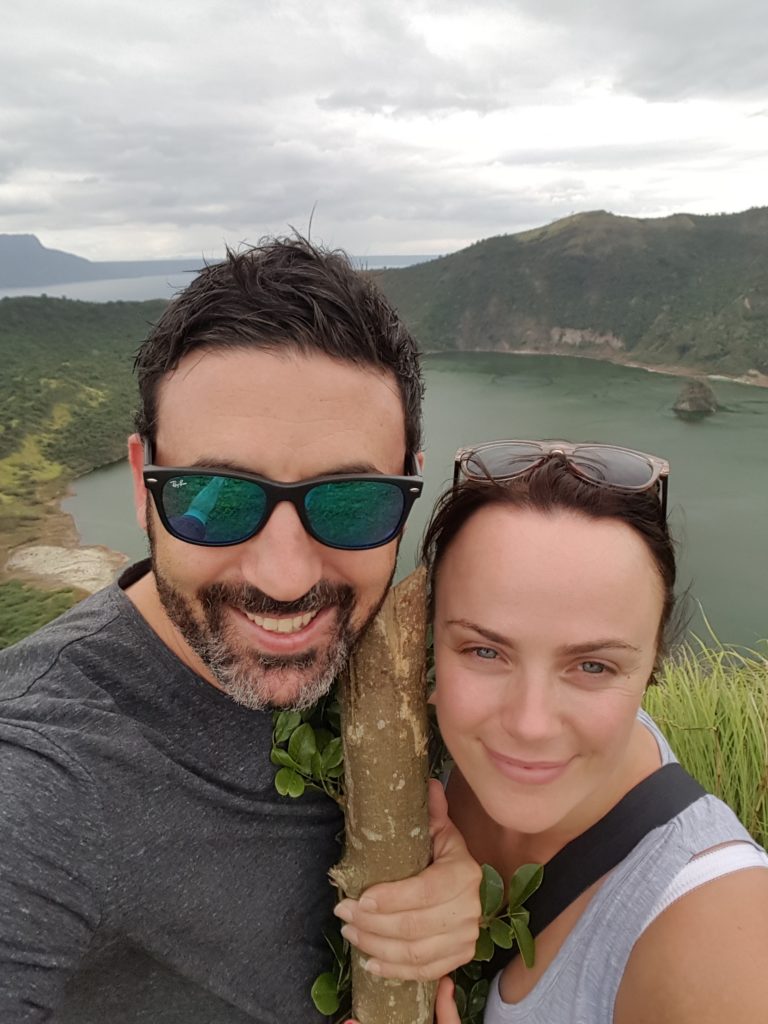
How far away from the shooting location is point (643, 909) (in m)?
1.12

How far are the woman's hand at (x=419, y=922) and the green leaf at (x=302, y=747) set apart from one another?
0.26m

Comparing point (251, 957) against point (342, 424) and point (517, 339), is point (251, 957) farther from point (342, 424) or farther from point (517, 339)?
point (517, 339)

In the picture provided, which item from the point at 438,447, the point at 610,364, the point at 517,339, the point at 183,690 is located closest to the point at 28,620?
the point at 438,447

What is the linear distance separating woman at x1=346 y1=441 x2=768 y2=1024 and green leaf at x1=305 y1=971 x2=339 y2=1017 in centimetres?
22

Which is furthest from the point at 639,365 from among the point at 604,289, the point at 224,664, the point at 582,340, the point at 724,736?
the point at 224,664

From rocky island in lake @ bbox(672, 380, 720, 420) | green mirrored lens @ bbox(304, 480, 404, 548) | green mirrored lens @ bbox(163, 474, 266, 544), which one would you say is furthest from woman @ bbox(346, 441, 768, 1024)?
rocky island in lake @ bbox(672, 380, 720, 420)

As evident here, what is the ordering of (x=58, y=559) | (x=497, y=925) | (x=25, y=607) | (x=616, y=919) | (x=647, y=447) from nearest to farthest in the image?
(x=616, y=919) → (x=497, y=925) → (x=25, y=607) → (x=58, y=559) → (x=647, y=447)

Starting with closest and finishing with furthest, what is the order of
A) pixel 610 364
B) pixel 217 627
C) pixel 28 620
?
1. pixel 217 627
2. pixel 28 620
3. pixel 610 364

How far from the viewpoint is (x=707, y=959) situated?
1.03m

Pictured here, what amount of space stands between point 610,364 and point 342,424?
5680 cm

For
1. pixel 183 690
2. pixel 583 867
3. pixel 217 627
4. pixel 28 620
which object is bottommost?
pixel 28 620

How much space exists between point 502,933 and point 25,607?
71.3 feet

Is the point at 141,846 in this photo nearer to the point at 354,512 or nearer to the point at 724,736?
the point at 354,512

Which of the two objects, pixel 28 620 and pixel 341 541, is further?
pixel 28 620
